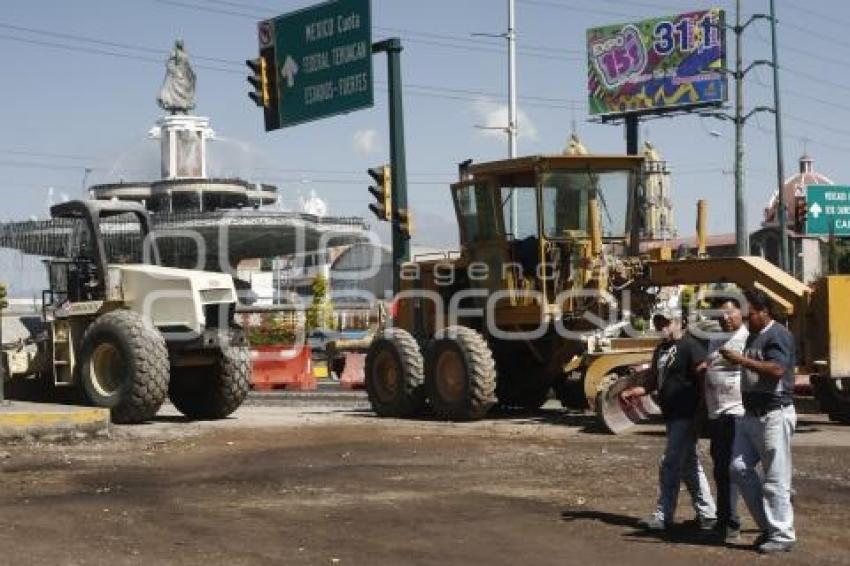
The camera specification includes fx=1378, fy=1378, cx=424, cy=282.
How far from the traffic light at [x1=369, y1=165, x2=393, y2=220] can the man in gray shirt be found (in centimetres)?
1610

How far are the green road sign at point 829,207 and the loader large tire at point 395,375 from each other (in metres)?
46.6

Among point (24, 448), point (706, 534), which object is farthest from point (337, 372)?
point (706, 534)

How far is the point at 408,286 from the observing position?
21156 mm

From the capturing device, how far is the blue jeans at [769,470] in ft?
29.9

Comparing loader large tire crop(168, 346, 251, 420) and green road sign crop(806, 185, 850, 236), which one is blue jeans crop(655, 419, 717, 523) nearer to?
loader large tire crop(168, 346, 251, 420)

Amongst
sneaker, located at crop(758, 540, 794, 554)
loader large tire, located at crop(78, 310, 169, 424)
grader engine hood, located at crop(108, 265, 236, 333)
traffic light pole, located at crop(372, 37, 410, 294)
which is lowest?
sneaker, located at crop(758, 540, 794, 554)

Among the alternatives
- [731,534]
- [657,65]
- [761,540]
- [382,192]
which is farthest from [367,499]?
[657,65]

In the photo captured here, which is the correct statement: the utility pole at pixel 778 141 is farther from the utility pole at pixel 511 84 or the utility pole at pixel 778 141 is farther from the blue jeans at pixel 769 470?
the blue jeans at pixel 769 470

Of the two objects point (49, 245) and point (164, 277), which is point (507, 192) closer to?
point (164, 277)

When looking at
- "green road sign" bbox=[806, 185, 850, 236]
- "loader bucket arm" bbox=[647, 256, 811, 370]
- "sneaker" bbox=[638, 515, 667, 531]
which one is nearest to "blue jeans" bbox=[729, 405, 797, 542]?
"sneaker" bbox=[638, 515, 667, 531]

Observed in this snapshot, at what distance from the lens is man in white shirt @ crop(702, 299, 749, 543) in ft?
31.2

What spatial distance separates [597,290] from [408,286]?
3922 mm

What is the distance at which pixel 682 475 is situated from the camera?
10.0 metres

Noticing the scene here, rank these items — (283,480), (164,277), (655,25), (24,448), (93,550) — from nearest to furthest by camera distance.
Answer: (93,550) < (283,480) < (24,448) < (164,277) < (655,25)
